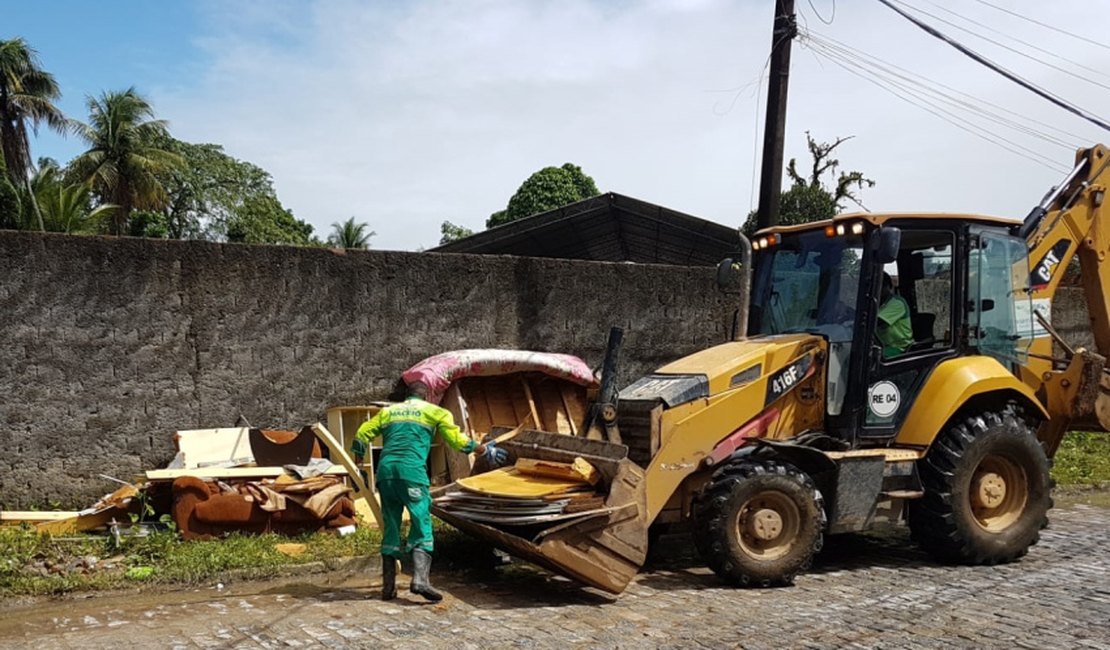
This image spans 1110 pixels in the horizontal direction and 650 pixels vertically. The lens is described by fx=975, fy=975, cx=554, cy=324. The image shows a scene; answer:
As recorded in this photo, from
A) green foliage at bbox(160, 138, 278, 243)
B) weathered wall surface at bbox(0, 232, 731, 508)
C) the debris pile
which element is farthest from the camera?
green foliage at bbox(160, 138, 278, 243)

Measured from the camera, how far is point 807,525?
7086mm

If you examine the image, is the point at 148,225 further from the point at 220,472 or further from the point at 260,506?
the point at 260,506

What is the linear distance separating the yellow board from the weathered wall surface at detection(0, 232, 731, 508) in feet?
10.1

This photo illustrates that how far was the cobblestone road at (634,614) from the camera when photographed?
5770mm

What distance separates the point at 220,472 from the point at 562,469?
10.1ft

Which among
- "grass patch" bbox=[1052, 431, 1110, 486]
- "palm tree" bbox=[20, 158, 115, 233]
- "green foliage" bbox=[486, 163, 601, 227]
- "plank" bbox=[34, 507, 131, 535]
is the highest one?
"green foliage" bbox=[486, 163, 601, 227]

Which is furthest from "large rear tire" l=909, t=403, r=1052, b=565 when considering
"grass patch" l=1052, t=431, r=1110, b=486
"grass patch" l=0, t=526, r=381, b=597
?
"grass patch" l=0, t=526, r=381, b=597

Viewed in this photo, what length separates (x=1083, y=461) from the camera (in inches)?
513

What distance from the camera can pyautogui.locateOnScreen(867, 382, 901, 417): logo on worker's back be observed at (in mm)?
7645

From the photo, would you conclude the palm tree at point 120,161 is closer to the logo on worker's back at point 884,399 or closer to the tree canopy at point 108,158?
the tree canopy at point 108,158

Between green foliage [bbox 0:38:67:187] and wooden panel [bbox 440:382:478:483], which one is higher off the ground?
green foliage [bbox 0:38:67:187]

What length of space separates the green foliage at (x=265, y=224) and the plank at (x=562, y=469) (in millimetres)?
29624

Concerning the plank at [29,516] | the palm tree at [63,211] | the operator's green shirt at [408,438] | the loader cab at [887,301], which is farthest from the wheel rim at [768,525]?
the palm tree at [63,211]

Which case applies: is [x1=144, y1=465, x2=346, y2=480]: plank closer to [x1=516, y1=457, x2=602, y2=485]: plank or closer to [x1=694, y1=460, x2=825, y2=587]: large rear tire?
[x1=516, y1=457, x2=602, y2=485]: plank
